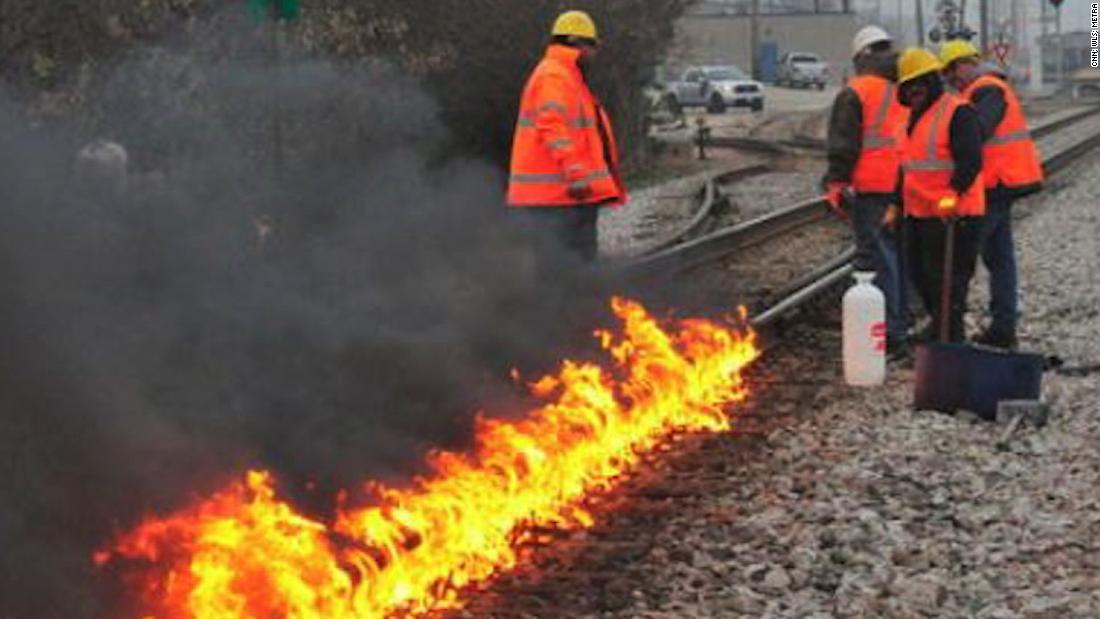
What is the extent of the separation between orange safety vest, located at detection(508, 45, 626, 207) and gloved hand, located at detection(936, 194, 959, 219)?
1845 mm

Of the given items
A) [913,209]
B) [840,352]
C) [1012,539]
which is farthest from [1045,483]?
[840,352]

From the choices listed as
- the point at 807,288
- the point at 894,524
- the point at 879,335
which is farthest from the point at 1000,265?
the point at 894,524

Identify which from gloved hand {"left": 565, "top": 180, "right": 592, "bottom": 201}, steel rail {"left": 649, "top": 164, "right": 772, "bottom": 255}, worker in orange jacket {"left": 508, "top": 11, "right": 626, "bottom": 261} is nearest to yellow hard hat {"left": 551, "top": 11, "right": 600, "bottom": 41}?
worker in orange jacket {"left": 508, "top": 11, "right": 626, "bottom": 261}

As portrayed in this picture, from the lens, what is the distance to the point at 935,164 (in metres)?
8.59

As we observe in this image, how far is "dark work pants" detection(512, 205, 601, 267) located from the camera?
873cm

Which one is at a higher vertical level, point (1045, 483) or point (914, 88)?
point (914, 88)

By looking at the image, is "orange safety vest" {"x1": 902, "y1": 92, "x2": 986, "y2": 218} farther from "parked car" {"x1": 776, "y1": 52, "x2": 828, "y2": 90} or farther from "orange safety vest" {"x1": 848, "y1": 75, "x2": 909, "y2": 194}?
"parked car" {"x1": 776, "y1": 52, "x2": 828, "y2": 90}

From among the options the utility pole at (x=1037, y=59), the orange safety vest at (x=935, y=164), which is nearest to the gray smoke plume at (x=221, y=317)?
the orange safety vest at (x=935, y=164)

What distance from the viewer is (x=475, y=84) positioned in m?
21.4

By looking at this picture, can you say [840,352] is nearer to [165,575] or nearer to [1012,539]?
[1012,539]

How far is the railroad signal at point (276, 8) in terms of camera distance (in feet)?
29.1

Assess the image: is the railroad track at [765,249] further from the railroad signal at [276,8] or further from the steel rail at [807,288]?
the railroad signal at [276,8]

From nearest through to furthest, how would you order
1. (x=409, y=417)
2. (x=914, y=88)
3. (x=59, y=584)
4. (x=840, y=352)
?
(x=59, y=584), (x=409, y=417), (x=914, y=88), (x=840, y=352)

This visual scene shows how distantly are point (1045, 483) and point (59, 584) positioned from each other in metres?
4.15
